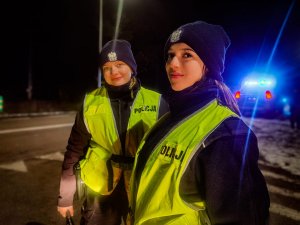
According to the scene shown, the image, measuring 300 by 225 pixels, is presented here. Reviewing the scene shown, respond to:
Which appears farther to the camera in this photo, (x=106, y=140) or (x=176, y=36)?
(x=106, y=140)

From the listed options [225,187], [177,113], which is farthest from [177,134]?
[225,187]

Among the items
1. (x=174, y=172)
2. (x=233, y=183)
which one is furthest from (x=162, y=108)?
(x=233, y=183)

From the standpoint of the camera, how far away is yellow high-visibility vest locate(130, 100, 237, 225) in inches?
53.2

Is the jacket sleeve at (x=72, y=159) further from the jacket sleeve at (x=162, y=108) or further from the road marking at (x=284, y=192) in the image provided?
the road marking at (x=284, y=192)

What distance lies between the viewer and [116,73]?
114 inches

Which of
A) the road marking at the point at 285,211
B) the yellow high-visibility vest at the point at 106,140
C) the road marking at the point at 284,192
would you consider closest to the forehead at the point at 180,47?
the yellow high-visibility vest at the point at 106,140

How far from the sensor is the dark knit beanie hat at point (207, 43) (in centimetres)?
159

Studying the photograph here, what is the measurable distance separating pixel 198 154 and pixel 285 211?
4.23 metres

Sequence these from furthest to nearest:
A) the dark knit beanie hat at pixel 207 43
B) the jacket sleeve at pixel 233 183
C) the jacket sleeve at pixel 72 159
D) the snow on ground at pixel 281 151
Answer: the snow on ground at pixel 281 151 < the jacket sleeve at pixel 72 159 < the dark knit beanie hat at pixel 207 43 < the jacket sleeve at pixel 233 183

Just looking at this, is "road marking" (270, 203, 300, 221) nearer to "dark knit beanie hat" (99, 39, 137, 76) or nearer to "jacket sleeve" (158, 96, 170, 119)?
"jacket sleeve" (158, 96, 170, 119)

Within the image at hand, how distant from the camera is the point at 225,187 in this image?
4.07 ft

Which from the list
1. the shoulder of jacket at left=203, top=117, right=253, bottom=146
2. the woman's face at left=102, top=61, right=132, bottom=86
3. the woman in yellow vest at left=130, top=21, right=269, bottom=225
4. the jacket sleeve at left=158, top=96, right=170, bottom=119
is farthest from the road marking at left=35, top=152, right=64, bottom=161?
the shoulder of jacket at left=203, top=117, right=253, bottom=146

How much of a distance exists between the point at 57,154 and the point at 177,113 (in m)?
7.34

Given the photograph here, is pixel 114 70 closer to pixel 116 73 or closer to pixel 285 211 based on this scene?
pixel 116 73
